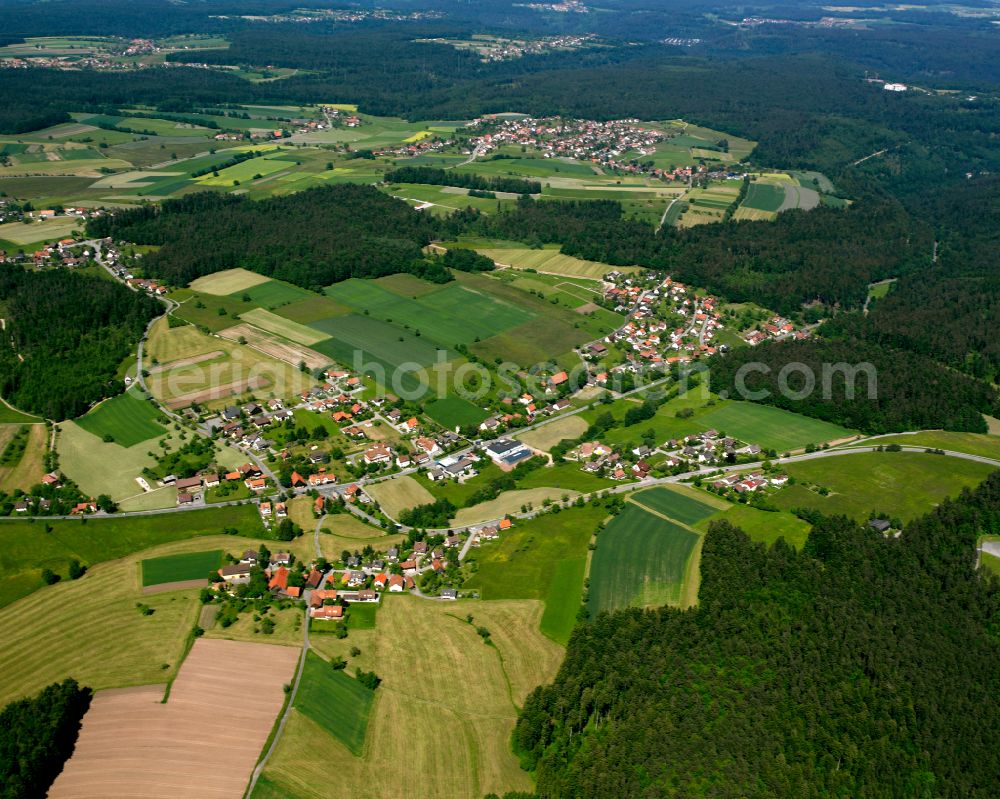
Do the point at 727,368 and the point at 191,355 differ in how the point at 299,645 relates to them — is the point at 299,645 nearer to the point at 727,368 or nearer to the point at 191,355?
the point at 191,355

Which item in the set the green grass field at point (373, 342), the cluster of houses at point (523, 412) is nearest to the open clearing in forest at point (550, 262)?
the green grass field at point (373, 342)

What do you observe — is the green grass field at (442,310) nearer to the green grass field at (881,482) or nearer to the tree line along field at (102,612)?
the tree line along field at (102,612)

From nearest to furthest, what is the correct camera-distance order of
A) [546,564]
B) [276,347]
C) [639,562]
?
[639,562] → [546,564] → [276,347]

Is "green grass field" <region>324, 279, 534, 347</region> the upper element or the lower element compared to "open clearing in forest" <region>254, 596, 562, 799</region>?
upper

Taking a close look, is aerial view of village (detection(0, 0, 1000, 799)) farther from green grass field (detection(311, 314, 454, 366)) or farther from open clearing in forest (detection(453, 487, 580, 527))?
green grass field (detection(311, 314, 454, 366))

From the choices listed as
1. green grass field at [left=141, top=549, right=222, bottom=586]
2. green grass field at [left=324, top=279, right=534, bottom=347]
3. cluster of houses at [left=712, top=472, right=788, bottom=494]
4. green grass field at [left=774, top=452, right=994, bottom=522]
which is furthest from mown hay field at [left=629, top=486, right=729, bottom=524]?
green grass field at [left=324, top=279, right=534, bottom=347]

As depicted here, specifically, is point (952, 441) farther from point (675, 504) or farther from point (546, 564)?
point (546, 564)

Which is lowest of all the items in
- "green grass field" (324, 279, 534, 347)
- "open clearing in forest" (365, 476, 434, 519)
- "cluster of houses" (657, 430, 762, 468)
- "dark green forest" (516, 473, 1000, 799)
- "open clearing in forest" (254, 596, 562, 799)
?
"open clearing in forest" (254, 596, 562, 799)

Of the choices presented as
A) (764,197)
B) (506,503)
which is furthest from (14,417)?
(764,197)
